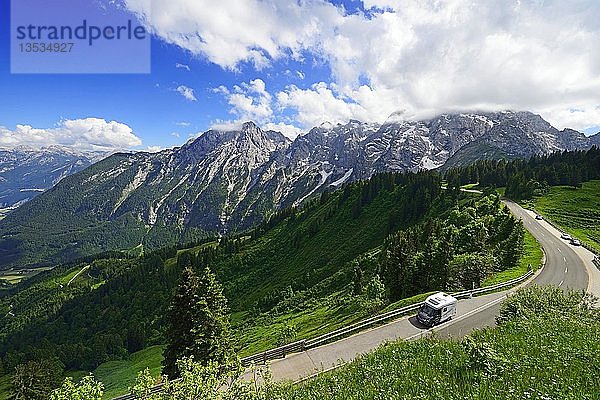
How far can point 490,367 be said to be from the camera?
620 inches

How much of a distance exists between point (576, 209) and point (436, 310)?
347 ft

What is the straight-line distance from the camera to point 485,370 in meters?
15.7

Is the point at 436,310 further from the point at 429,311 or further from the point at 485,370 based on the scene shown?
the point at 485,370

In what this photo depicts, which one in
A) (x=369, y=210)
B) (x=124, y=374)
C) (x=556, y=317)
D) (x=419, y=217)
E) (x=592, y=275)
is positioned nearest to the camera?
(x=556, y=317)

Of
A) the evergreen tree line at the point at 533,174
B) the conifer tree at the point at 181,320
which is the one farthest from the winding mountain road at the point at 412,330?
the evergreen tree line at the point at 533,174

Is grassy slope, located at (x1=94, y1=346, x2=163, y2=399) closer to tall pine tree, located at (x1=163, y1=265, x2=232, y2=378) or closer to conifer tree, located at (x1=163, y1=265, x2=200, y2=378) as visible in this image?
conifer tree, located at (x1=163, y1=265, x2=200, y2=378)

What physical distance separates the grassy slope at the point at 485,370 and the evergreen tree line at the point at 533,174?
11512 centimetres

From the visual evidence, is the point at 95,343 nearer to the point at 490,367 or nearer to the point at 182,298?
the point at 182,298

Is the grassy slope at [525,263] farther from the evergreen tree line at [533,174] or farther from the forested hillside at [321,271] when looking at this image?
the evergreen tree line at [533,174]

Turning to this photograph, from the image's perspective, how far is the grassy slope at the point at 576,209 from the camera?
89.6 metres

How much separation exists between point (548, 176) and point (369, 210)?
7858cm

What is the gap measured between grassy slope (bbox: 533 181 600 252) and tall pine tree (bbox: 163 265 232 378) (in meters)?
86.2

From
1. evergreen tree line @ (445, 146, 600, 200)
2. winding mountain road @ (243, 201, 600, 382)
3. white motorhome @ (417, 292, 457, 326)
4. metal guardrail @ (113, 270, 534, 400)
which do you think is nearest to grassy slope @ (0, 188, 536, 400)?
metal guardrail @ (113, 270, 534, 400)

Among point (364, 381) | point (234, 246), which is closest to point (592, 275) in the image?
point (364, 381)
